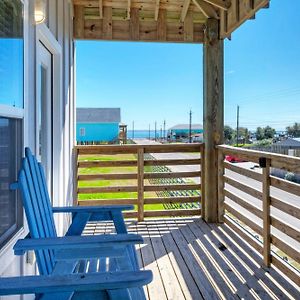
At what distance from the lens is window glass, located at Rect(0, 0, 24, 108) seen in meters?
1.55

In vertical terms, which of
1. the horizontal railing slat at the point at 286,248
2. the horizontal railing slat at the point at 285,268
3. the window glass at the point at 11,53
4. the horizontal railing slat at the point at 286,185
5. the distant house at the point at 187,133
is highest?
the window glass at the point at 11,53

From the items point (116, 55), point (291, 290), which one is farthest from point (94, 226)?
point (116, 55)

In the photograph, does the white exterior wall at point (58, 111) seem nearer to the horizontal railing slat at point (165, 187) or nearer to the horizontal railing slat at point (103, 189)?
the horizontal railing slat at point (103, 189)

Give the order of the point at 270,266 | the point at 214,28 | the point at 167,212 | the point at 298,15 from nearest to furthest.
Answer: the point at 270,266 < the point at 214,28 < the point at 167,212 < the point at 298,15

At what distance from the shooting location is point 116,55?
65.9 ft

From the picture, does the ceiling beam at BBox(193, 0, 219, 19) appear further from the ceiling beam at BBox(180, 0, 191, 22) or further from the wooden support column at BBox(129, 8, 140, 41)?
the wooden support column at BBox(129, 8, 140, 41)

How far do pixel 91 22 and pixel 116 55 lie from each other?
16.5 meters

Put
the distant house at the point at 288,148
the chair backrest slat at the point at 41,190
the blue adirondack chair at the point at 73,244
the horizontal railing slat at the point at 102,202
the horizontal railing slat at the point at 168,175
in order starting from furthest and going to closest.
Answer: the horizontal railing slat at the point at 168,175 → the horizontal railing slat at the point at 102,202 → the distant house at the point at 288,148 → the chair backrest slat at the point at 41,190 → the blue adirondack chair at the point at 73,244

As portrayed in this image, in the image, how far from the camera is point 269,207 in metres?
2.90

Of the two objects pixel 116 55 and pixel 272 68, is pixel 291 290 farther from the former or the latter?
pixel 272 68

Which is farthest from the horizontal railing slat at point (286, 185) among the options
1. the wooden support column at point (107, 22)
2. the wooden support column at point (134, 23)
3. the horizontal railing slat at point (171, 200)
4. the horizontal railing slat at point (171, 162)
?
the wooden support column at point (107, 22)

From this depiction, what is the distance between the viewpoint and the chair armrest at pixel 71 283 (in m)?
0.91

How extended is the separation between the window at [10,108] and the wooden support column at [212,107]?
107 inches

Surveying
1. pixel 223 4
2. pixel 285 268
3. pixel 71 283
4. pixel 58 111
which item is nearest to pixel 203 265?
pixel 285 268
